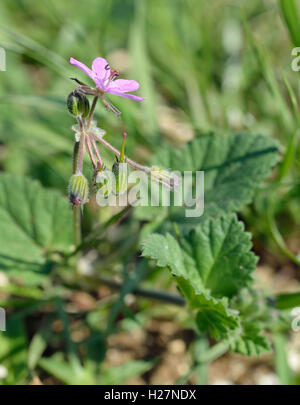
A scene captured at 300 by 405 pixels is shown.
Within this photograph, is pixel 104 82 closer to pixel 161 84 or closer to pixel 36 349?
pixel 36 349

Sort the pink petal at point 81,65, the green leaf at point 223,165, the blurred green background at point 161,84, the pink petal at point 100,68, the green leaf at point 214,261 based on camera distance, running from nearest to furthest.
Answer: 1. the pink petal at point 81,65
2. the pink petal at point 100,68
3. the green leaf at point 214,261
4. the green leaf at point 223,165
5. the blurred green background at point 161,84

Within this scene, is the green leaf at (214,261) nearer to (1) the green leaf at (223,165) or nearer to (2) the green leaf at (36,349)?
(1) the green leaf at (223,165)

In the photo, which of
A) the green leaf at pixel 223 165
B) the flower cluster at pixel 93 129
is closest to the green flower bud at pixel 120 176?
the flower cluster at pixel 93 129

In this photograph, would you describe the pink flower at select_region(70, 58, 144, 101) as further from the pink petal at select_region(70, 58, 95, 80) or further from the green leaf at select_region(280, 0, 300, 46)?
the green leaf at select_region(280, 0, 300, 46)

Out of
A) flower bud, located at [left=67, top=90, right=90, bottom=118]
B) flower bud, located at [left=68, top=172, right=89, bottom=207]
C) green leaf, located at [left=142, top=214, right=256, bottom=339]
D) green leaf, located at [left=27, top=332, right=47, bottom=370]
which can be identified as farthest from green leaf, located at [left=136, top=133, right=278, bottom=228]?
green leaf, located at [left=27, top=332, right=47, bottom=370]

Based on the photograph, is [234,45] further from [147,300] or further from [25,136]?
[147,300]
